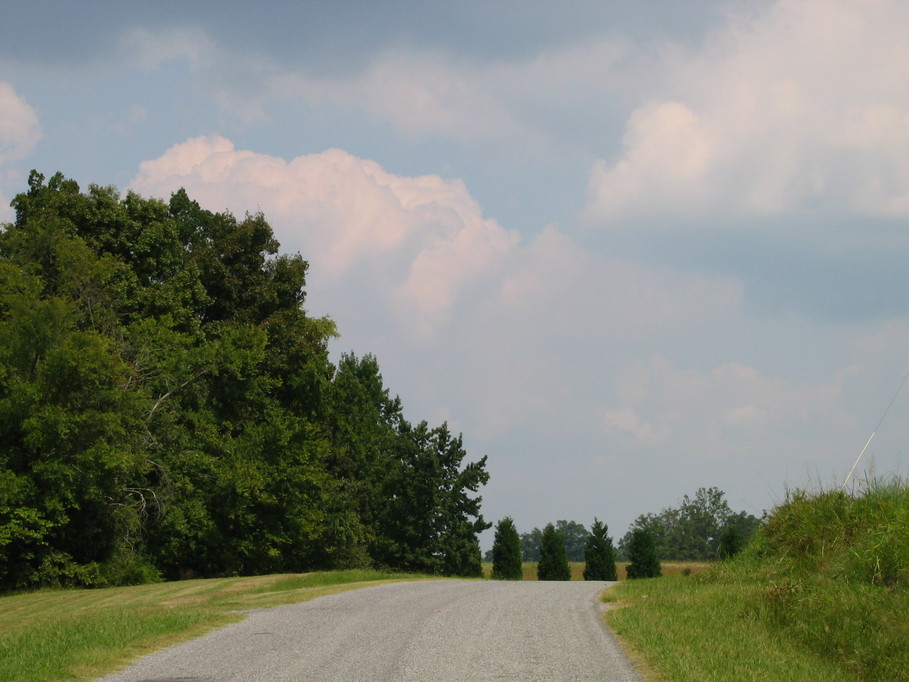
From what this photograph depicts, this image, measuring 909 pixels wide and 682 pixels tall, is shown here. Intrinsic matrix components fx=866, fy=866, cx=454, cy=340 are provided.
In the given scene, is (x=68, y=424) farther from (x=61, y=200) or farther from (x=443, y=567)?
(x=443, y=567)

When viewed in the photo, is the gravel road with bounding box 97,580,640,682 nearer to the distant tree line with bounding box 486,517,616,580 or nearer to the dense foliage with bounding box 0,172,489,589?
the dense foliage with bounding box 0,172,489,589

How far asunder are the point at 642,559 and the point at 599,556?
4.65 metres

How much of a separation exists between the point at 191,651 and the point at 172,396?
2466 cm

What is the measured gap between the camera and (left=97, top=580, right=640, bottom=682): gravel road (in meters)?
9.12

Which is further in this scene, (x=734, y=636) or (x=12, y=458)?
(x=12, y=458)

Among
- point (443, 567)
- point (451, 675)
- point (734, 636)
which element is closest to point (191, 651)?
point (451, 675)

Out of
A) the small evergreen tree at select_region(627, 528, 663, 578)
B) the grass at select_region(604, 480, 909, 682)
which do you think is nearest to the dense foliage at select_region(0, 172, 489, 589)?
the grass at select_region(604, 480, 909, 682)

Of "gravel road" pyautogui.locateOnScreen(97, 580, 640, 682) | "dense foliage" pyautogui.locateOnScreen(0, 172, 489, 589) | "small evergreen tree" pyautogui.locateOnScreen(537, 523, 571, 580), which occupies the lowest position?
"gravel road" pyautogui.locateOnScreen(97, 580, 640, 682)

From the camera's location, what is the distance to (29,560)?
2811cm

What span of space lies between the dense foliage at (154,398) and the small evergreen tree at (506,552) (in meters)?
Result: 12.8

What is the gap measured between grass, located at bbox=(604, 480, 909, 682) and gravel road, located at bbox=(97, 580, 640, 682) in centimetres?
78

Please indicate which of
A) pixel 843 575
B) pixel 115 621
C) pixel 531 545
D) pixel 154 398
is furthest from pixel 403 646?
pixel 531 545

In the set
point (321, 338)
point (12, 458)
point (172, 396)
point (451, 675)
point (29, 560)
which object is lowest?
point (451, 675)

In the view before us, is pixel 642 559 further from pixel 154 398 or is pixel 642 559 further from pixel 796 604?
pixel 796 604
